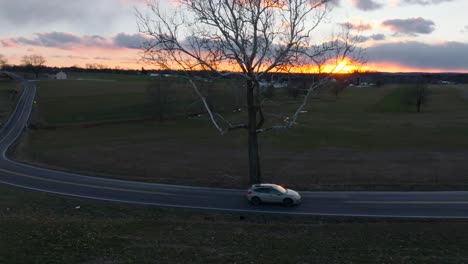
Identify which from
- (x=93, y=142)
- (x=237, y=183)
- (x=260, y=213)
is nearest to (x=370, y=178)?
(x=237, y=183)

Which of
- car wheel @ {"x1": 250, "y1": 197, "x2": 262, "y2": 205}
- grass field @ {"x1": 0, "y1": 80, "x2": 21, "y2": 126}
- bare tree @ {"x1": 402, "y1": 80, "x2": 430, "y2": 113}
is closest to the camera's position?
car wheel @ {"x1": 250, "y1": 197, "x2": 262, "y2": 205}

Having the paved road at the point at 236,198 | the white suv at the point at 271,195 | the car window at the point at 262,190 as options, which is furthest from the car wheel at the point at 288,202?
the car window at the point at 262,190

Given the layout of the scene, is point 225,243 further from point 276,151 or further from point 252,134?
point 276,151

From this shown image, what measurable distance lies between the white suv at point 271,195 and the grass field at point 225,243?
684 centimetres

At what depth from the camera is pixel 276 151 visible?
47188mm

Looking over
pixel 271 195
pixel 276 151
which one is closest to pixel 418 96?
pixel 276 151

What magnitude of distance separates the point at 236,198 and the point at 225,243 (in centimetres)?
1217

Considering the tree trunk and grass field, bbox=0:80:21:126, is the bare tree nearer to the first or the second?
the tree trunk

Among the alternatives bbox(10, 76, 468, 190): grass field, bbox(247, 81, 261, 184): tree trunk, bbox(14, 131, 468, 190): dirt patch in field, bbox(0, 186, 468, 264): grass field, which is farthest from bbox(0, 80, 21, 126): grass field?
bbox(0, 186, 468, 264): grass field

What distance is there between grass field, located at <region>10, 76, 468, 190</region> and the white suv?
4640 mm

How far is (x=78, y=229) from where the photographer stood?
45.4 feet

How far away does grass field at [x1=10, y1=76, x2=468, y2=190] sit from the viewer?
32094 mm

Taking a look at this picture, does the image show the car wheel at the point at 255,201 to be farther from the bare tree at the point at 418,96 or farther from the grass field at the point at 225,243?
the bare tree at the point at 418,96

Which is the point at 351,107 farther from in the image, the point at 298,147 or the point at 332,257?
the point at 332,257
